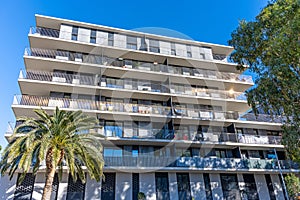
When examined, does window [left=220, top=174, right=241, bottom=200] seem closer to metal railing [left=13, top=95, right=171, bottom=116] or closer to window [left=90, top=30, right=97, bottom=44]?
metal railing [left=13, top=95, right=171, bottom=116]

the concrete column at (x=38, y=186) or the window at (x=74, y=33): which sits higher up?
the window at (x=74, y=33)

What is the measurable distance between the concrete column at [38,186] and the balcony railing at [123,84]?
8.97m

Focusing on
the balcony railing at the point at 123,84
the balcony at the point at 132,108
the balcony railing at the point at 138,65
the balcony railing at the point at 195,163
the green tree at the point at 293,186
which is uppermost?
the balcony railing at the point at 138,65

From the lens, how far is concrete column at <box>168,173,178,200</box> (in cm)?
2061

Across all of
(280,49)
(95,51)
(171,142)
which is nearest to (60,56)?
(95,51)

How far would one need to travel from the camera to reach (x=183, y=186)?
21281mm

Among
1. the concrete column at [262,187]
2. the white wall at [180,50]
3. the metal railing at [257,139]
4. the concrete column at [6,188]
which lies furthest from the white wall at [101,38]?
the concrete column at [262,187]

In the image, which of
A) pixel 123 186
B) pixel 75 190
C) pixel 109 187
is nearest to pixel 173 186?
pixel 123 186

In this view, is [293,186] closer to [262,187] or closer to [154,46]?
[262,187]

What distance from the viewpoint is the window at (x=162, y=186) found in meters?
20.4

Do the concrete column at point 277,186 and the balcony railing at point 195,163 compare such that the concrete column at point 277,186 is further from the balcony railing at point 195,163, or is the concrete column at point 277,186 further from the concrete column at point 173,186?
the concrete column at point 173,186

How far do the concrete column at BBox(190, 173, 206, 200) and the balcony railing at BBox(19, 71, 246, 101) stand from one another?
355 inches

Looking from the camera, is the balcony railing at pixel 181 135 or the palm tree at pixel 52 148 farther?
the balcony railing at pixel 181 135

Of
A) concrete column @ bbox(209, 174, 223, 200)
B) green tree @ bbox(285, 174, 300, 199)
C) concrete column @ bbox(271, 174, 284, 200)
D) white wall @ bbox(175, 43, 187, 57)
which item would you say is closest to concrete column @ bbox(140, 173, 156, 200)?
concrete column @ bbox(209, 174, 223, 200)
